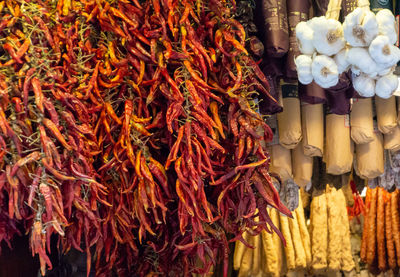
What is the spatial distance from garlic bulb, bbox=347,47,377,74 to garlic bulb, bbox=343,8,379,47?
4 cm

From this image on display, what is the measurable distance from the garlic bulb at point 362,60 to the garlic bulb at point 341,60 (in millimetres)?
42

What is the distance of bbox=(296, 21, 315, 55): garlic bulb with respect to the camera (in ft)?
8.98

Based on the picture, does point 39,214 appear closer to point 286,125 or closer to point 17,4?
point 17,4

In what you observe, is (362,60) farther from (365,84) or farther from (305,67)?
(305,67)

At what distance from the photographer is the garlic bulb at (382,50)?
252cm

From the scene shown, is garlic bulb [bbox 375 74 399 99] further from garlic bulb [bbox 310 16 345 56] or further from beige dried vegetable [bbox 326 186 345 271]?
beige dried vegetable [bbox 326 186 345 271]

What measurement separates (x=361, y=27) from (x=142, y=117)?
3.85 feet

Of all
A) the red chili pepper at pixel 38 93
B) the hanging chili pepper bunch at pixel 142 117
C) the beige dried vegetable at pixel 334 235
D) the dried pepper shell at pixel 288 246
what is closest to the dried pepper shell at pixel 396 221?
the beige dried vegetable at pixel 334 235

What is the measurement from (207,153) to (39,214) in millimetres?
861

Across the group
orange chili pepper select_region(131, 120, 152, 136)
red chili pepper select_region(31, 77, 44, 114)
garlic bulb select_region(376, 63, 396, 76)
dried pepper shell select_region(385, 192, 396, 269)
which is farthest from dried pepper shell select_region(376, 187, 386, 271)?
red chili pepper select_region(31, 77, 44, 114)

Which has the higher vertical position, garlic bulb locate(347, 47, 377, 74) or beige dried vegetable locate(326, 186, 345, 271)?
garlic bulb locate(347, 47, 377, 74)

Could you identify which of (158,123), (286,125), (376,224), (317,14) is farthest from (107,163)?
(376,224)

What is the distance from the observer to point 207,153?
8.86ft

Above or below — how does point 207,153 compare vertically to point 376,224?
above
